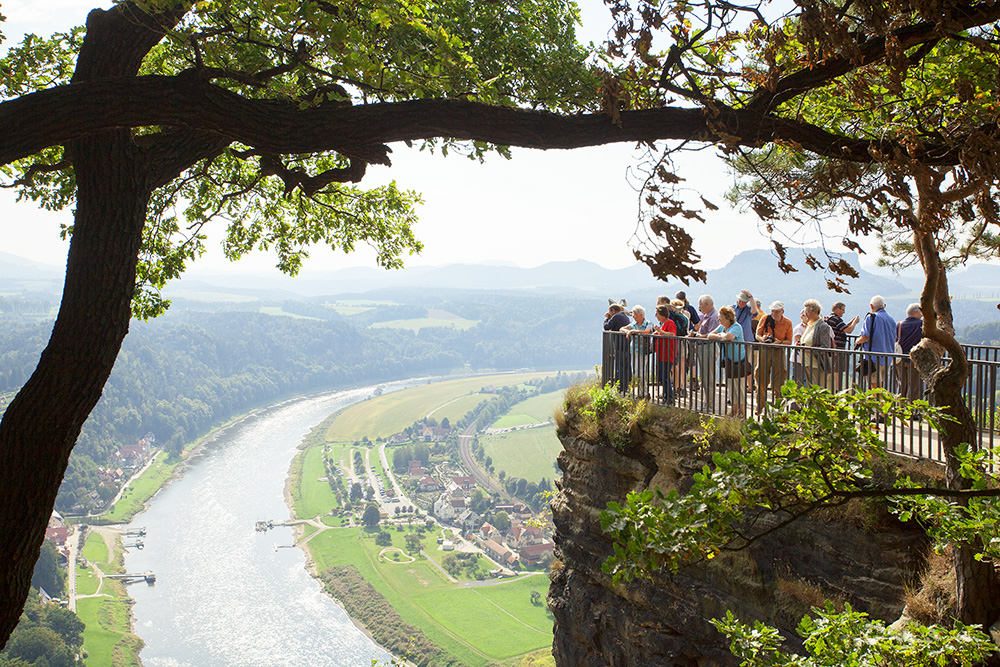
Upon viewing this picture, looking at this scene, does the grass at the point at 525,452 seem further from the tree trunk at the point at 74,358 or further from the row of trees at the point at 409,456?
the tree trunk at the point at 74,358

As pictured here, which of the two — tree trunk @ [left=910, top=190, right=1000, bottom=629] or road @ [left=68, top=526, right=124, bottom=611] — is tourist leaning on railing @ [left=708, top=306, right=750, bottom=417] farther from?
road @ [left=68, top=526, right=124, bottom=611]

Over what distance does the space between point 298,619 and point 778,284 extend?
71.7 meters

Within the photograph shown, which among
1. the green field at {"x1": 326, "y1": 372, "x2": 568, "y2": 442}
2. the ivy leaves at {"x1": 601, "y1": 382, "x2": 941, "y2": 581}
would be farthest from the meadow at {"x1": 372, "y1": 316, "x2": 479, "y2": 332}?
the ivy leaves at {"x1": 601, "y1": 382, "x2": 941, "y2": 581}

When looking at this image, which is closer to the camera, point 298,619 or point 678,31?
point 678,31

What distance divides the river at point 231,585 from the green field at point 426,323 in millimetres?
96387

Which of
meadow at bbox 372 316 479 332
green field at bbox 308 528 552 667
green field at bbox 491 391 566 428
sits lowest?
green field at bbox 308 528 552 667

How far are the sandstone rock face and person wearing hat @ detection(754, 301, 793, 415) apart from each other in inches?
40.9

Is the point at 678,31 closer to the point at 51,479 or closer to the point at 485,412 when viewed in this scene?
the point at 51,479

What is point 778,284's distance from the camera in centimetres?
8669

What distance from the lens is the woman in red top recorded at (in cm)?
834

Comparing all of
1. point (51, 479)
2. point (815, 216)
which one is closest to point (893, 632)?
point (815, 216)

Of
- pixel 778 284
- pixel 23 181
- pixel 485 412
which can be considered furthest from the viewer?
pixel 485 412

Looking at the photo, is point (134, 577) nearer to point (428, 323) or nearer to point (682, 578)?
point (682, 578)

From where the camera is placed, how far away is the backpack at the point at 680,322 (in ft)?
29.0
